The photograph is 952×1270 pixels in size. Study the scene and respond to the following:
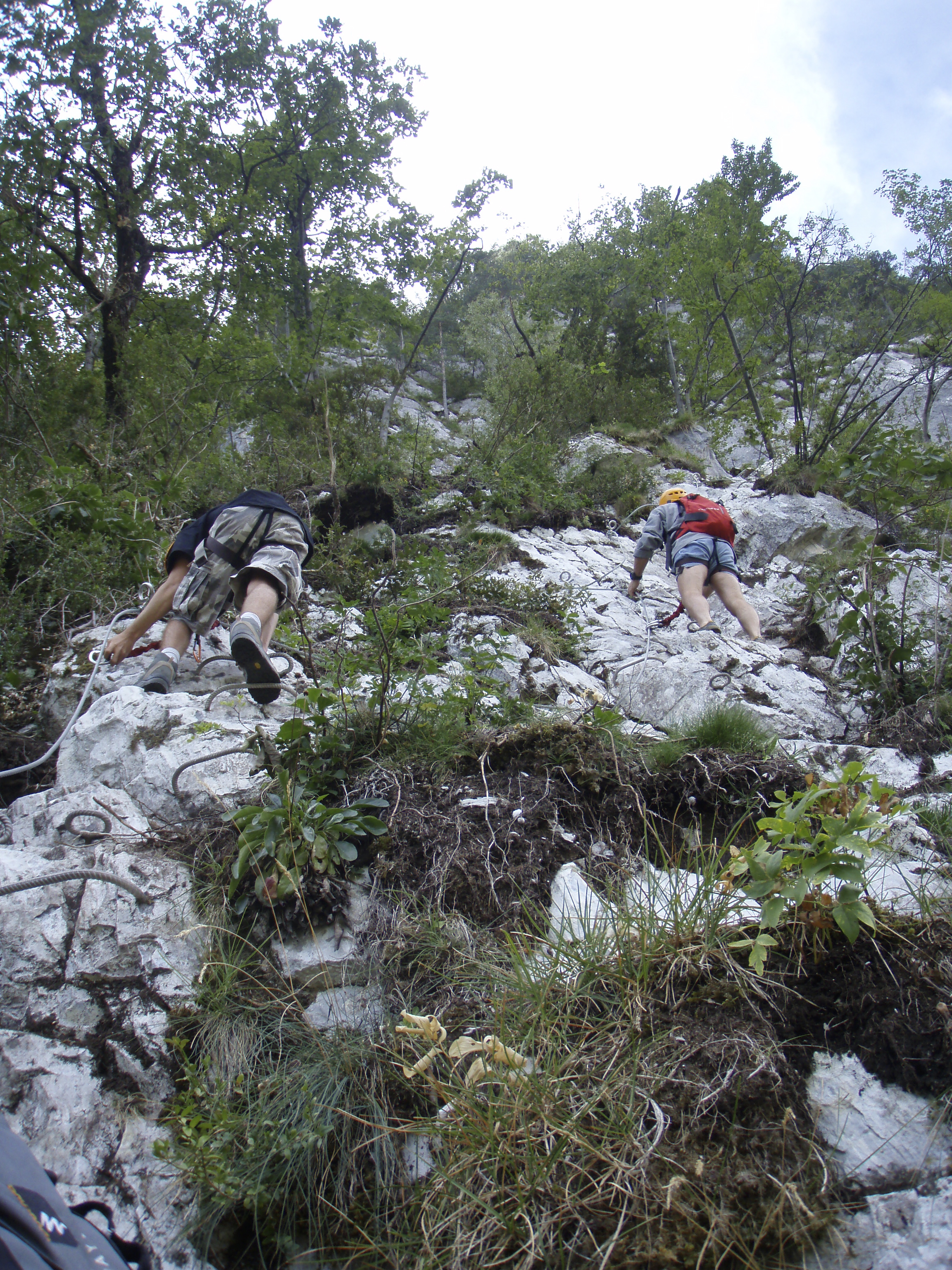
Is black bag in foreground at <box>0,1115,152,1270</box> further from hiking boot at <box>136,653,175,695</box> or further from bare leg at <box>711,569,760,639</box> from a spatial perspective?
bare leg at <box>711,569,760,639</box>

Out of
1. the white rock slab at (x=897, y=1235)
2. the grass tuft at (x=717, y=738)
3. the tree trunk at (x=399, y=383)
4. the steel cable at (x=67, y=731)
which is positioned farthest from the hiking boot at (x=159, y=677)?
the tree trunk at (x=399, y=383)

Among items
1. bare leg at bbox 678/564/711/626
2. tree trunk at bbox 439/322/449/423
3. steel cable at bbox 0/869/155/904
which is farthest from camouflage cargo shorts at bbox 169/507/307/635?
tree trunk at bbox 439/322/449/423

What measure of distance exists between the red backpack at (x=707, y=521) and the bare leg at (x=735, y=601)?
39 cm

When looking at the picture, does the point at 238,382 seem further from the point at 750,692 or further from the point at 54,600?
the point at 750,692

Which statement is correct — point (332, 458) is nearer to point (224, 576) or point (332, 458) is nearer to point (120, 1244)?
point (224, 576)

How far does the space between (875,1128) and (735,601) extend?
188 inches

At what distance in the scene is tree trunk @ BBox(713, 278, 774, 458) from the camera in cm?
1106

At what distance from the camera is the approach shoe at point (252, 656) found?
3.68 metres

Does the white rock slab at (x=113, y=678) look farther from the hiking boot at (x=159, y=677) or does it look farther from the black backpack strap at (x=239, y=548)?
the black backpack strap at (x=239, y=548)

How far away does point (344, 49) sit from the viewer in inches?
626

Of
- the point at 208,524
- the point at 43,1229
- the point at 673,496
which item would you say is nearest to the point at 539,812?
the point at 43,1229

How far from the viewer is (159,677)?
4109mm

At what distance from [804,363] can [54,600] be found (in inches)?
482

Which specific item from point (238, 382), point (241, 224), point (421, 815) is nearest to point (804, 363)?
point (238, 382)
